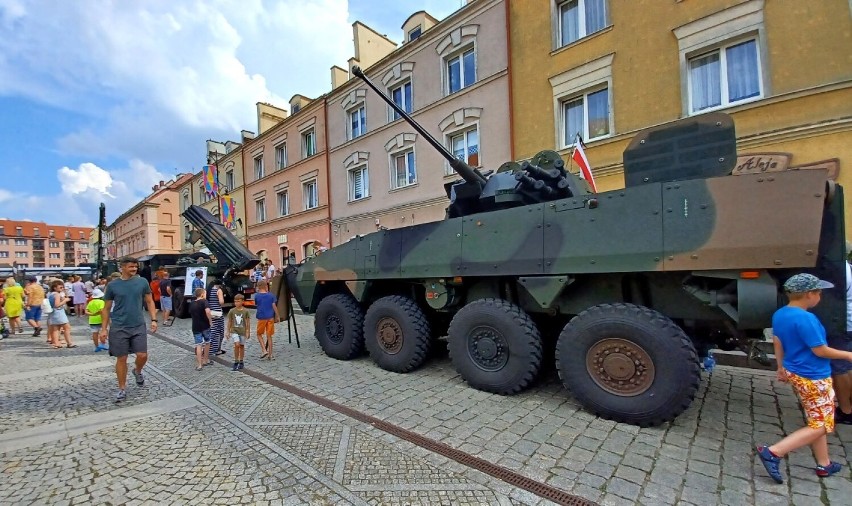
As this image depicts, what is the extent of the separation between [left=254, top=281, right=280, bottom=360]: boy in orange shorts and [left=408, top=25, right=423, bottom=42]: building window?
12.2 meters

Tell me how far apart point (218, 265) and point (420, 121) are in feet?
27.3

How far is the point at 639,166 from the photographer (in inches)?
169

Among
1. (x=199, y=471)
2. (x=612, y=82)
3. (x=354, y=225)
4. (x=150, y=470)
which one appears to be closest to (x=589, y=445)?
(x=199, y=471)

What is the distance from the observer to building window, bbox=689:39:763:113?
27.2 feet

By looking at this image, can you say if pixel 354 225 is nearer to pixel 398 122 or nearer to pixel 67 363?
pixel 398 122

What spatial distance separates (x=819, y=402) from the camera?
2.72 meters

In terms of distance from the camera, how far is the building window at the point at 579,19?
10.4 meters

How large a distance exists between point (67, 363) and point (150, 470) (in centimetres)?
591

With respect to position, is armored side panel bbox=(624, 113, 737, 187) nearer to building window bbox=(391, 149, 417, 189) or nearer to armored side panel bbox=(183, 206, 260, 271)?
building window bbox=(391, 149, 417, 189)

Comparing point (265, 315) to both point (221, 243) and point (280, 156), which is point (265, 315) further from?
point (280, 156)

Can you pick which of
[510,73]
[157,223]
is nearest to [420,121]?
[510,73]

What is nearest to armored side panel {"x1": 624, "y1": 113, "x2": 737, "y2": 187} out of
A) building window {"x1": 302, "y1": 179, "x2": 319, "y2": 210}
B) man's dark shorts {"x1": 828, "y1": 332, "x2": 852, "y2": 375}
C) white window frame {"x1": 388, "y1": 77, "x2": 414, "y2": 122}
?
man's dark shorts {"x1": 828, "y1": 332, "x2": 852, "y2": 375}

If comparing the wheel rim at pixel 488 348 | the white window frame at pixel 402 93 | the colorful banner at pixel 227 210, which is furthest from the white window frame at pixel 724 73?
the colorful banner at pixel 227 210

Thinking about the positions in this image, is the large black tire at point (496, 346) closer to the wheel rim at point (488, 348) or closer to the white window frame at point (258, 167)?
the wheel rim at point (488, 348)
